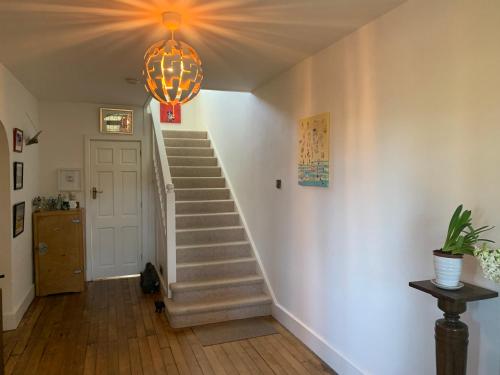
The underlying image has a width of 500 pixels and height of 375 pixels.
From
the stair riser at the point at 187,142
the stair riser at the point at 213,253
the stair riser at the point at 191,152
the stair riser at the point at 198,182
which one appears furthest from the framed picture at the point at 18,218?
the stair riser at the point at 187,142

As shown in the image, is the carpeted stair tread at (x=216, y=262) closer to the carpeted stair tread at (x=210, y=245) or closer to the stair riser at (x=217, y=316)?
the carpeted stair tread at (x=210, y=245)

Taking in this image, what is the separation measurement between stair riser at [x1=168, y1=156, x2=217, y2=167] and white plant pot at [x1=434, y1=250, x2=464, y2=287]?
15.0ft

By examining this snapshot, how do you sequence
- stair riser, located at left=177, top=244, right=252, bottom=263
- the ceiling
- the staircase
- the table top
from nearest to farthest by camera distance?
the table top < the ceiling < the staircase < stair riser, located at left=177, top=244, right=252, bottom=263

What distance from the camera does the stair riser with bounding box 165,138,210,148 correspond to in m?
6.26

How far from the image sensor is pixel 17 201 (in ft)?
12.7

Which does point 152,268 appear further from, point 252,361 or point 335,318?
point 335,318

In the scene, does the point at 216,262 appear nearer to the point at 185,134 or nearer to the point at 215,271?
the point at 215,271

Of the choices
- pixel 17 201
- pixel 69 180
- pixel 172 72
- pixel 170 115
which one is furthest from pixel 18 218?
pixel 170 115

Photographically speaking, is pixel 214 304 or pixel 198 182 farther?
pixel 198 182

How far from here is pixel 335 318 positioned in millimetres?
2928

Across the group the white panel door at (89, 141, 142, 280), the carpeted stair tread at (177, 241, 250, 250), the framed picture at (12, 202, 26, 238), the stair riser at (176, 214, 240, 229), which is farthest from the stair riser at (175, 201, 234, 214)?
the framed picture at (12, 202, 26, 238)

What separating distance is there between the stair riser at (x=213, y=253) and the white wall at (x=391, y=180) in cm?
89

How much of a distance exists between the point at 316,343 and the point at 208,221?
221cm

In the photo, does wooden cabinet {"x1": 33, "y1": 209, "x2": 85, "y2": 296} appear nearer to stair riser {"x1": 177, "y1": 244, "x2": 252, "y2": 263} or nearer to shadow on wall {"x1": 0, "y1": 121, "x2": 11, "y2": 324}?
shadow on wall {"x1": 0, "y1": 121, "x2": 11, "y2": 324}
